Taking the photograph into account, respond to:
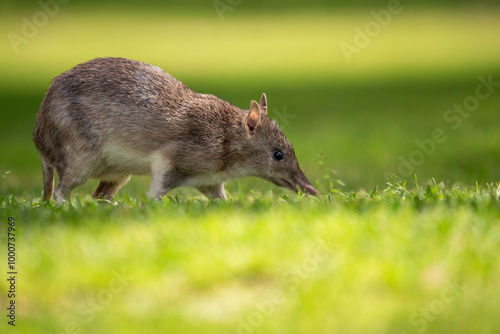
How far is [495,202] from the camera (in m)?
5.67

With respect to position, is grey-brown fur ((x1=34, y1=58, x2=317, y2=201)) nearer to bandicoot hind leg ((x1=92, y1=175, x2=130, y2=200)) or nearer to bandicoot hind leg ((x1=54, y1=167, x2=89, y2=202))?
bandicoot hind leg ((x1=54, y1=167, x2=89, y2=202))

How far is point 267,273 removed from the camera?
14.8 ft

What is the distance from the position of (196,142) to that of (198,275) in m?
3.23

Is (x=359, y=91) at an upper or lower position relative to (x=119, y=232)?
lower

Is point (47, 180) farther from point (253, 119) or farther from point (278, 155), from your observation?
point (278, 155)

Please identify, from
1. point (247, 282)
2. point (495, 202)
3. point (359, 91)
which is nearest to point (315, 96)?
point (359, 91)

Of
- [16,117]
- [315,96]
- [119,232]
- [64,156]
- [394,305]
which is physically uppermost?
[394,305]

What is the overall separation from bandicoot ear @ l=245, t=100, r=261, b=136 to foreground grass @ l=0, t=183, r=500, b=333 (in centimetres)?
232

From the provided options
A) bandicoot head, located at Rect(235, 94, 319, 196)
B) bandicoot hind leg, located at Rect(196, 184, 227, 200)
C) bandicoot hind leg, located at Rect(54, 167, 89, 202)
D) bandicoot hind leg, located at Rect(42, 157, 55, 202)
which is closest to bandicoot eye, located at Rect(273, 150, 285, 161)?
bandicoot head, located at Rect(235, 94, 319, 196)

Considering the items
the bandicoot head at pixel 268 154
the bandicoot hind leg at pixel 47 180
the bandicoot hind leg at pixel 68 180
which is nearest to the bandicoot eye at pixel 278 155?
the bandicoot head at pixel 268 154

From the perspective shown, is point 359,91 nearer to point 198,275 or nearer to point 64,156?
point 64,156

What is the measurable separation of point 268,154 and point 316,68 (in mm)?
20752

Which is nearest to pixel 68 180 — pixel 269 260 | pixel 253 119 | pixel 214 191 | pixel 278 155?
pixel 214 191

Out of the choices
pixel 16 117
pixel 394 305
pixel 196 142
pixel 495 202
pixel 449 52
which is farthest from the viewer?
pixel 449 52
